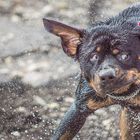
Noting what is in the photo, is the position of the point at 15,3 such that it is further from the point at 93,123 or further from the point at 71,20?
the point at 93,123

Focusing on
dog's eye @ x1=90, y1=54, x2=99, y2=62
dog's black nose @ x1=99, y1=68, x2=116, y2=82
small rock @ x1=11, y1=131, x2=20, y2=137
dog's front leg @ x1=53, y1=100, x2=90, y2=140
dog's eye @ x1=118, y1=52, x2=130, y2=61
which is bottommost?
small rock @ x1=11, y1=131, x2=20, y2=137

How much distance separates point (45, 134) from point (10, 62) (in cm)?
106

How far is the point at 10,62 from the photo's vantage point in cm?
661

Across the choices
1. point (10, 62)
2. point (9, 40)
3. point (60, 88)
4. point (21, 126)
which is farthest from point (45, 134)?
point (9, 40)

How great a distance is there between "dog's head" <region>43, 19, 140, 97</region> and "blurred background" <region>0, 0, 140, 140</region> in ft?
4.62

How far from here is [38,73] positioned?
6.50 meters

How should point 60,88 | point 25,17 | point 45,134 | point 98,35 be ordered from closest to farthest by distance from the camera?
point 98,35 → point 45,134 → point 60,88 → point 25,17

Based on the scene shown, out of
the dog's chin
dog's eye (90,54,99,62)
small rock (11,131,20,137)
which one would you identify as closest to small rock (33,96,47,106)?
small rock (11,131,20,137)

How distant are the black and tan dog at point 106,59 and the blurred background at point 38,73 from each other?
1.02 meters

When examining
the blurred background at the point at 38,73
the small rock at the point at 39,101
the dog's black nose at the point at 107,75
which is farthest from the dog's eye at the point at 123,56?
the small rock at the point at 39,101

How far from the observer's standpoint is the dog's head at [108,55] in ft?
14.1

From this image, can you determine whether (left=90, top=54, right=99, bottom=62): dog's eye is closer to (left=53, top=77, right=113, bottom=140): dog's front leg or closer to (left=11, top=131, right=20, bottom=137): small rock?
(left=53, top=77, right=113, bottom=140): dog's front leg

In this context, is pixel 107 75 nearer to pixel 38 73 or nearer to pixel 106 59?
pixel 106 59

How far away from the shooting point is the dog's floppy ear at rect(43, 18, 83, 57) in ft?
14.3
